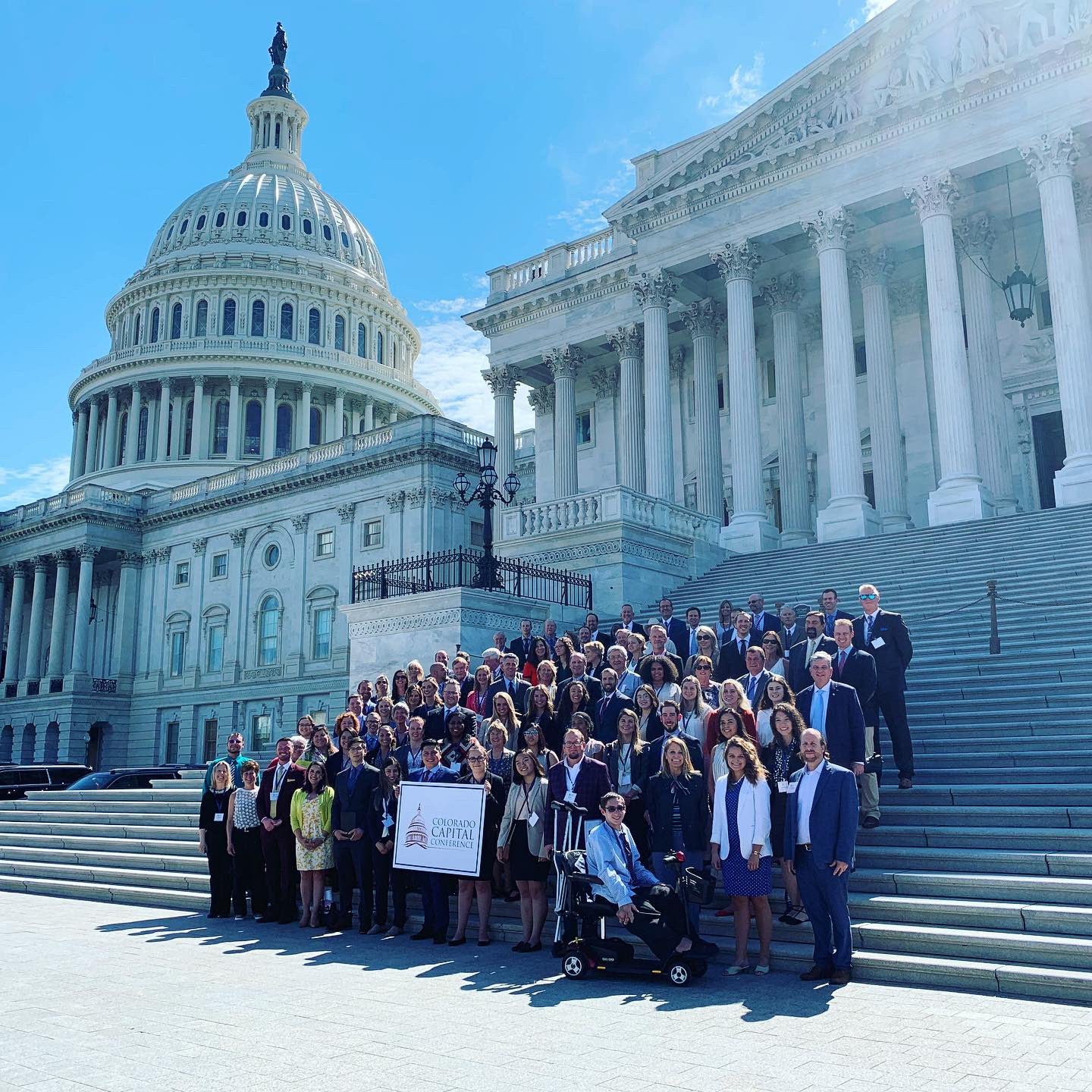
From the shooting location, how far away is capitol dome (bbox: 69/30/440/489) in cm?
8250

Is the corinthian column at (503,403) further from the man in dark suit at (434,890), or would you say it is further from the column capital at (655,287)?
the man in dark suit at (434,890)

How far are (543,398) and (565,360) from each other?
3.30 meters

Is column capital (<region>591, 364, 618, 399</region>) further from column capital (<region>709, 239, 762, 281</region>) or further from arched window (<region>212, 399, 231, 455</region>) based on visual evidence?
arched window (<region>212, 399, 231, 455</region>)

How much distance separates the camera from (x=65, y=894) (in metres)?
17.7

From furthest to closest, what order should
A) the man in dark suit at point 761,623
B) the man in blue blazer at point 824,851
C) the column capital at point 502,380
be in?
the column capital at point 502,380
the man in dark suit at point 761,623
the man in blue blazer at point 824,851

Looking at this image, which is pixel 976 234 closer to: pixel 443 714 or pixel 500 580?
pixel 500 580

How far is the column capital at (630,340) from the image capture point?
3762cm

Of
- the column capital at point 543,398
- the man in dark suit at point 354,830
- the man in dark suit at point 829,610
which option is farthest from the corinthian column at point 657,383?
the man in dark suit at point 354,830

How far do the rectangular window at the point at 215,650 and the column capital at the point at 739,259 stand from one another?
131 feet

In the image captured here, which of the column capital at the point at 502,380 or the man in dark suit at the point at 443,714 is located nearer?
the man in dark suit at the point at 443,714

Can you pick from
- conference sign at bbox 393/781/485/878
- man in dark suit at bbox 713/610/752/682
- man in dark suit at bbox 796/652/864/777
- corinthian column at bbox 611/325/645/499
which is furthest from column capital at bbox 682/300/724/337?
man in dark suit at bbox 796/652/864/777

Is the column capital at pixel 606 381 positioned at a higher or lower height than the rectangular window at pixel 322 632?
higher

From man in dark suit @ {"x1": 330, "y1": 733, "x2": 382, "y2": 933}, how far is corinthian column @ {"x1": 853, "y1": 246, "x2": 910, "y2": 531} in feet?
69.3

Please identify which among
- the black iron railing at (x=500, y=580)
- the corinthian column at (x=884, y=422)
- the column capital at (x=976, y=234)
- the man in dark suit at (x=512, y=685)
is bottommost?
the man in dark suit at (x=512, y=685)
